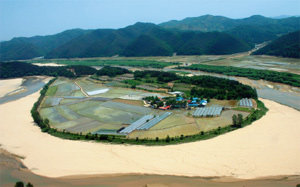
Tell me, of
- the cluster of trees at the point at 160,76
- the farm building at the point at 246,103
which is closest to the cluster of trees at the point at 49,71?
the cluster of trees at the point at 160,76

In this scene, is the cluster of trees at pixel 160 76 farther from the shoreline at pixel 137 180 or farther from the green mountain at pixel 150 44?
the green mountain at pixel 150 44

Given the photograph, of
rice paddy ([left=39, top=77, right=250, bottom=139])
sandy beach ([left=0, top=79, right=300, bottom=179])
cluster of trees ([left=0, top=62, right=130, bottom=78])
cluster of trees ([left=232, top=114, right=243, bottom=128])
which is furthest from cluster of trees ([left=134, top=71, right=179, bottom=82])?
sandy beach ([left=0, top=79, right=300, bottom=179])

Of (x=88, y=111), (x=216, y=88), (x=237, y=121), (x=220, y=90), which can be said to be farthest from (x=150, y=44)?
(x=237, y=121)

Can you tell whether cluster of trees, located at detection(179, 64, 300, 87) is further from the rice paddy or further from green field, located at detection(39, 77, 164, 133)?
green field, located at detection(39, 77, 164, 133)

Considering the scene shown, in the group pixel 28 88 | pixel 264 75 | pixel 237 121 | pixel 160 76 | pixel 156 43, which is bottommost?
pixel 237 121

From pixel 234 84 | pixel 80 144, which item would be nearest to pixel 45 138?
pixel 80 144

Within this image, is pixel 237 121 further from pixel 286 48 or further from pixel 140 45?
pixel 140 45
